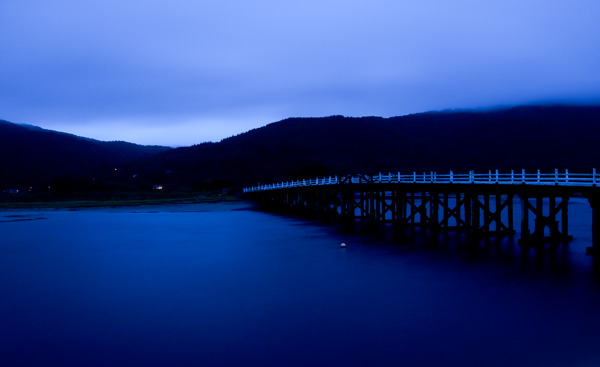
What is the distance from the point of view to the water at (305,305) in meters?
12.5

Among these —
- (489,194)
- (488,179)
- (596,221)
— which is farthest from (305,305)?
(488,179)

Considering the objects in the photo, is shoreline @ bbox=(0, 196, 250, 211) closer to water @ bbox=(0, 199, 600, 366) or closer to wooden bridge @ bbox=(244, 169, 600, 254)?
wooden bridge @ bbox=(244, 169, 600, 254)

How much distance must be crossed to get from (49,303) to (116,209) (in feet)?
159

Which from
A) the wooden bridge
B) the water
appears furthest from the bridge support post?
the water

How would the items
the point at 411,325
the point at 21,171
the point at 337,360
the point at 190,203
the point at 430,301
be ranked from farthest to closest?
1. the point at 21,171
2. the point at 190,203
3. the point at 430,301
4. the point at 411,325
5. the point at 337,360

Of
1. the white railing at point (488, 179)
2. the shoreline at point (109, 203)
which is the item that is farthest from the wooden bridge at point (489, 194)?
the shoreline at point (109, 203)

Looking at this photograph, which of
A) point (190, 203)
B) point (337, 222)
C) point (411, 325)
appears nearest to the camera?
point (411, 325)

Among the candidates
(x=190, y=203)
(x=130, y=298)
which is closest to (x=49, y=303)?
(x=130, y=298)

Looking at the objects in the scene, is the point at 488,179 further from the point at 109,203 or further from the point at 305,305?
the point at 109,203

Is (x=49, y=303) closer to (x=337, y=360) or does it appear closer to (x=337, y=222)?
(x=337, y=360)

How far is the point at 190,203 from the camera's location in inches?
2867

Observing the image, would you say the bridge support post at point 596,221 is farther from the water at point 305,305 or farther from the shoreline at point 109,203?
the shoreline at point 109,203

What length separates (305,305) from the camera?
16906 mm

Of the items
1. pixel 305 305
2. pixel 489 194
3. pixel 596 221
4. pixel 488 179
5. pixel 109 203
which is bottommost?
pixel 305 305
